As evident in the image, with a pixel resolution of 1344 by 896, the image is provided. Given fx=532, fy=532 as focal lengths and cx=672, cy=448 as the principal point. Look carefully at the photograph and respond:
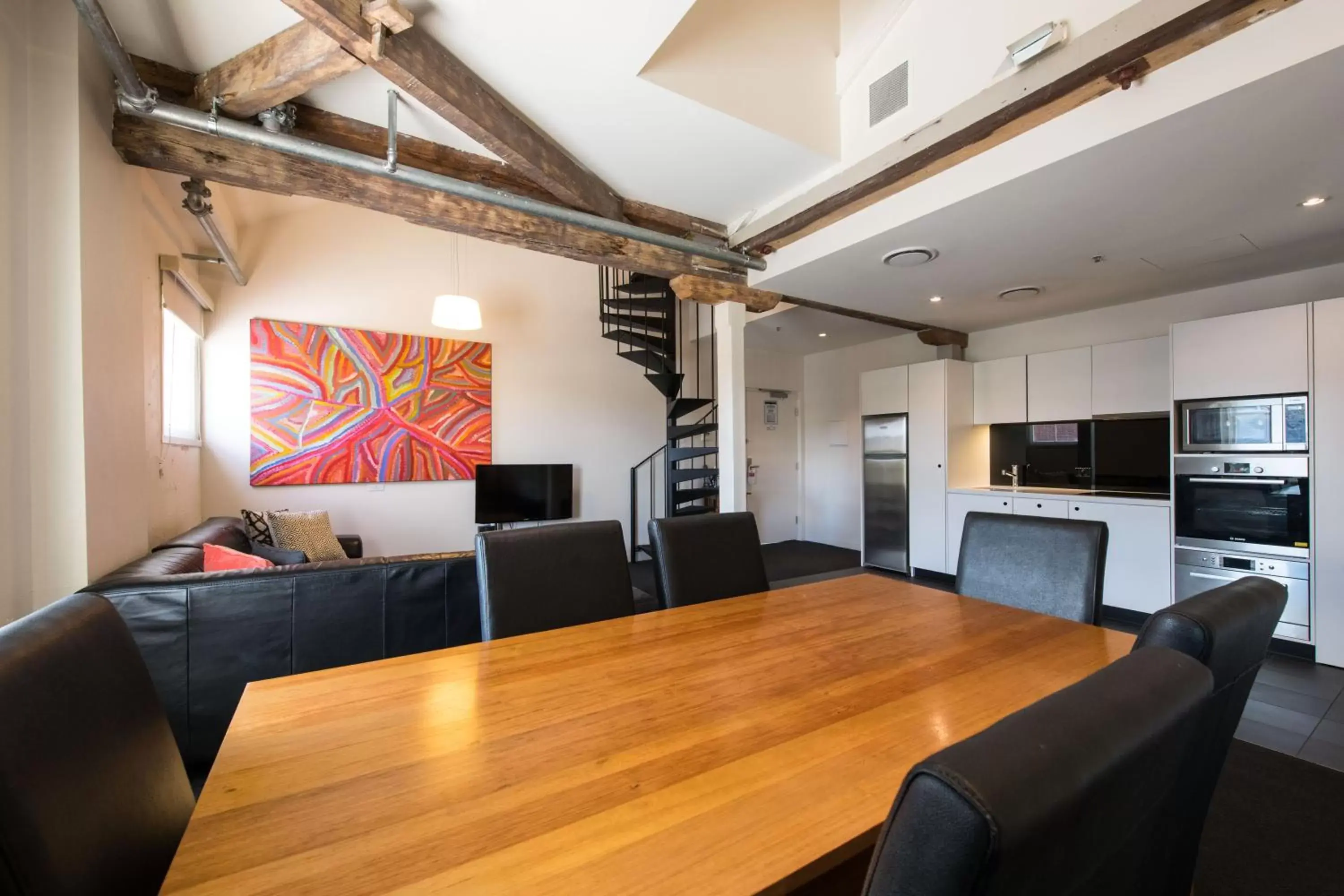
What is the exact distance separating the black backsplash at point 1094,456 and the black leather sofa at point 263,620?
480 centimetres

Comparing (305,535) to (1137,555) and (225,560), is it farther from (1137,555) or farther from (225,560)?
(1137,555)

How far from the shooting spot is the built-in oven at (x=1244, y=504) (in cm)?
304

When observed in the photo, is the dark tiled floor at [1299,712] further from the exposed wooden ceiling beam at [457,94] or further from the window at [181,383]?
Answer: the window at [181,383]

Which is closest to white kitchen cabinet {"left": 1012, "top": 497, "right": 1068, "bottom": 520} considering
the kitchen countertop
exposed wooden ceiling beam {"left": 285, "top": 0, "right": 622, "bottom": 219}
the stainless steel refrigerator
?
the kitchen countertop

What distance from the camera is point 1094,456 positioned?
14.3ft

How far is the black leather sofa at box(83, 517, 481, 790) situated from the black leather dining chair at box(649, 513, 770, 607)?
2.68ft

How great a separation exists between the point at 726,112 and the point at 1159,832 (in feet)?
8.57

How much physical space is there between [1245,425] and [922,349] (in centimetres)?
268

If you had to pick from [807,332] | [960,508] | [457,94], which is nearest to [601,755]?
[457,94]

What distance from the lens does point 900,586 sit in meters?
1.93

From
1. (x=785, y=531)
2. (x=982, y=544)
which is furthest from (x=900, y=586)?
(x=785, y=531)

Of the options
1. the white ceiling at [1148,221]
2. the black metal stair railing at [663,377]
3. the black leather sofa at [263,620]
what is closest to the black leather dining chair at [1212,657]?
the white ceiling at [1148,221]

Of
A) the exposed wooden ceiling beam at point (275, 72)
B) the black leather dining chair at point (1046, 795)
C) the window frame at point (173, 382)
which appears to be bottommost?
the black leather dining chair at point (1046, 795)

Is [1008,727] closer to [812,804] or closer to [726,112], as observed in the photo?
[812,804]
